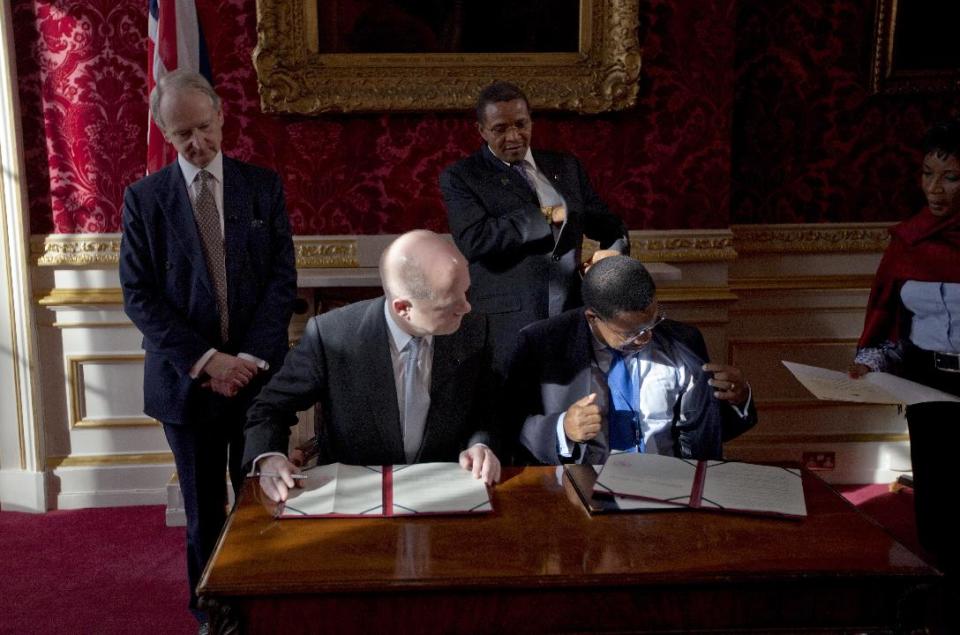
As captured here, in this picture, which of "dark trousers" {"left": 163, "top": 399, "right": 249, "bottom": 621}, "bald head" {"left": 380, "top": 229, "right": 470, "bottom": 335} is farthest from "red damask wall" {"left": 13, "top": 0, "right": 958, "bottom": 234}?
"bald head" {"left": 380, "top": 229, "right": 470, "bottom": 335}

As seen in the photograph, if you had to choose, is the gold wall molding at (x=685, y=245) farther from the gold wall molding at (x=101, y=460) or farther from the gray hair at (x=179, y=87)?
the gold wall molding at (x=101, y=460)

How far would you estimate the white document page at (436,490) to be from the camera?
1791 millimetres

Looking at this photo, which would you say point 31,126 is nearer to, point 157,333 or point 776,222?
point 157,333

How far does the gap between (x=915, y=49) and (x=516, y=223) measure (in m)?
2.36

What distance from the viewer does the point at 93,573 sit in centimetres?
338

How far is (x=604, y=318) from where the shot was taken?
220cm

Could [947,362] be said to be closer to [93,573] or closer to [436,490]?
[436,490]

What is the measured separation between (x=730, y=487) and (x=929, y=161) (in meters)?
1.59

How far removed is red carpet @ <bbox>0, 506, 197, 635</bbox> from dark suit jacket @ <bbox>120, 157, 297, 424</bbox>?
0.85 m

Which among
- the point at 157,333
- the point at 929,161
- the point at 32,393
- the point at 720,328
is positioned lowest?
the point at 32,393

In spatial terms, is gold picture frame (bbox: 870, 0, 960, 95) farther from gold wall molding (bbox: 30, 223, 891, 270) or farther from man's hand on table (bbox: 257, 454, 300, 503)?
man's hand on table (bbox: 257, 454, 300, 503)

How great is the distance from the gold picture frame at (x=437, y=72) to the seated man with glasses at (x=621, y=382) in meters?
1.82

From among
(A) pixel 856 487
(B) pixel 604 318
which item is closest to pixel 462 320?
(B) pixel 604 318

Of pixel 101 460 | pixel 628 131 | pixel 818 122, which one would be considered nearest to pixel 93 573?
pixel 101 460
